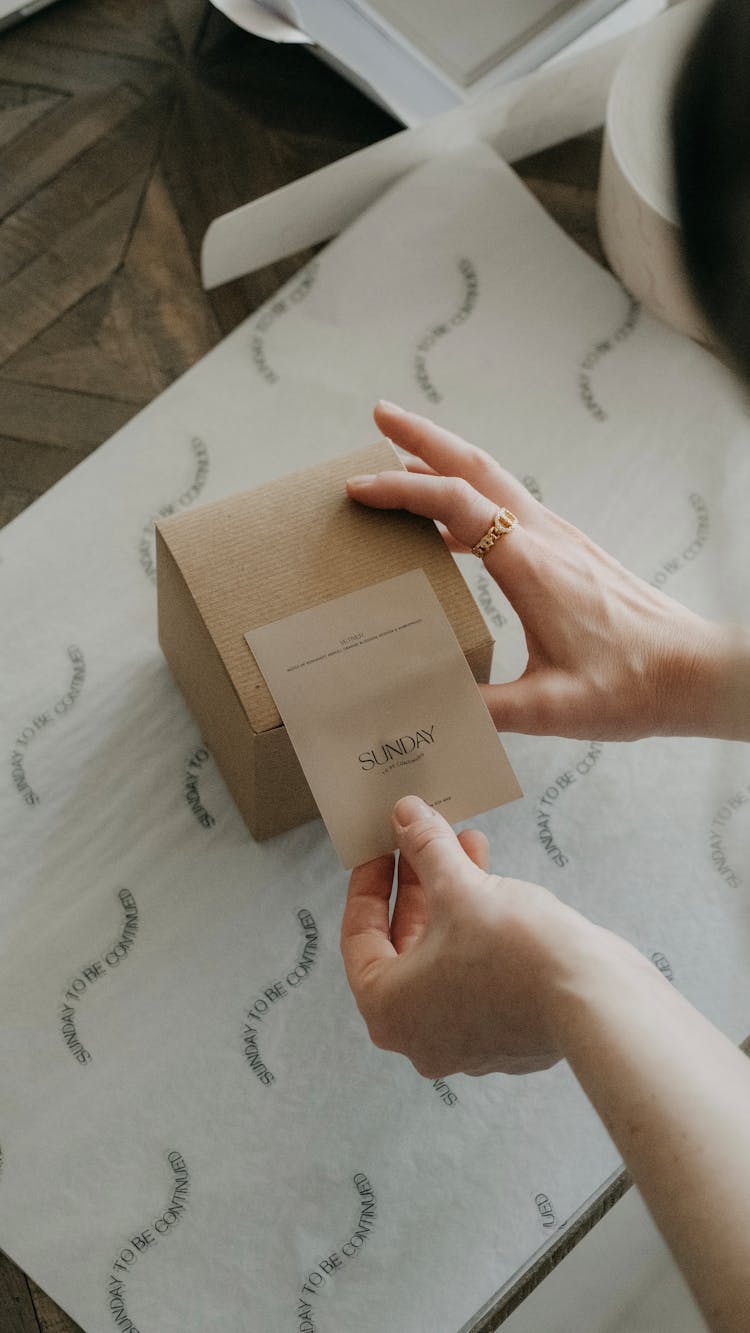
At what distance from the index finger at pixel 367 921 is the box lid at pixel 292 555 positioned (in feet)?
0.59

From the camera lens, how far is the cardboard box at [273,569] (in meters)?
0.85

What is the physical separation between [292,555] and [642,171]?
65 centimetres

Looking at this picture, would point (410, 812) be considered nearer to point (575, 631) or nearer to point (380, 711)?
point (380, 711)

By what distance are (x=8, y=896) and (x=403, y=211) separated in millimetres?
877

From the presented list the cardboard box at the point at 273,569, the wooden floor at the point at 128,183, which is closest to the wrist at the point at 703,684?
the cardboard box at the point at 273,569

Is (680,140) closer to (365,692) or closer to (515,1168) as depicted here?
(365,692)

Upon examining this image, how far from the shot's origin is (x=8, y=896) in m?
1.02

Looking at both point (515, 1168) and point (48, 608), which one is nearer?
point (515, 1168)

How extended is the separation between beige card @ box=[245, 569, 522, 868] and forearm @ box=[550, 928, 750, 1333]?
190 mm

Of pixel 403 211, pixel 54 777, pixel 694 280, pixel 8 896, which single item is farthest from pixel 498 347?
pixel 694 280

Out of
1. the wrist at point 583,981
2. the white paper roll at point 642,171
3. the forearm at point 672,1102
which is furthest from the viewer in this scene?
the white paper roll at point 642,171

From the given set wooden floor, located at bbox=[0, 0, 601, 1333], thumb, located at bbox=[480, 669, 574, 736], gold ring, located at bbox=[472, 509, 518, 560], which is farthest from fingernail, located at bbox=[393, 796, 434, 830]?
wooden floor, located at bbox=[0, 0, 601, 1333]

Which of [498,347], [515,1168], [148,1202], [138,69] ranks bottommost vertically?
[515,1168]

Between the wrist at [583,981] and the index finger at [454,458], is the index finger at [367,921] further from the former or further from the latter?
the index finger at [454,458]
